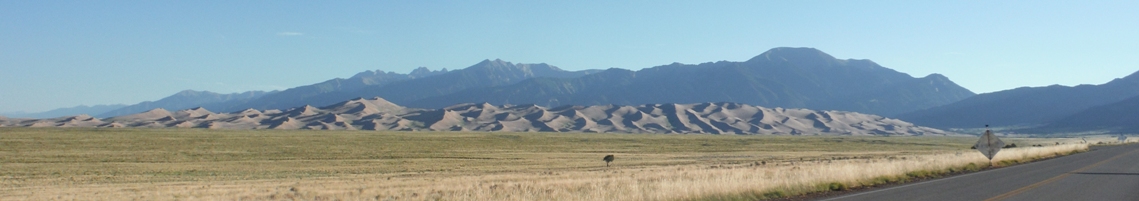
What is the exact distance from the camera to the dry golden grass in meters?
21.8

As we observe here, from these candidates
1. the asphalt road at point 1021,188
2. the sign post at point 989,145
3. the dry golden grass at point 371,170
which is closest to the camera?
the asphalt road at point 1021,188

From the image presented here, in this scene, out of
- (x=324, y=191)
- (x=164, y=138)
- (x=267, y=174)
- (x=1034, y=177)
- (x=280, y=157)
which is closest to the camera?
(x=1034, y=177)

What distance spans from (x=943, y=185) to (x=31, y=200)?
27156 millimetres

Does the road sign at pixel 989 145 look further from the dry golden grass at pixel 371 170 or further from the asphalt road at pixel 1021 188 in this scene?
the asphalt road at pixel 1021 188

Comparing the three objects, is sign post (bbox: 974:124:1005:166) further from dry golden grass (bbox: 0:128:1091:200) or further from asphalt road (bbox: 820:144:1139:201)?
asphalt road (bbox: 820:144:1139:201)

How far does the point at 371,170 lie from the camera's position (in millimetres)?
48969

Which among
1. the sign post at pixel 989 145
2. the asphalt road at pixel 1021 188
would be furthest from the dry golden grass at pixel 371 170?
the asphalt road at pixel 1021 188

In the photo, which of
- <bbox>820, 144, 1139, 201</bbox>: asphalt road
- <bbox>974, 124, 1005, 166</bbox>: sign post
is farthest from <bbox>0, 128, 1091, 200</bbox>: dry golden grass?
<bbox>820, 144, 1139, 201</bbox>: asphalt road

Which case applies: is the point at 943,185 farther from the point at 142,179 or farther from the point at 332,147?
the point at 332,147

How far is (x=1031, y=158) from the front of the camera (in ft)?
130

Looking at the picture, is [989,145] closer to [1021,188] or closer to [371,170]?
[1021,188]

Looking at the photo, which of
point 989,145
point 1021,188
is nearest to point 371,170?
point 989,145

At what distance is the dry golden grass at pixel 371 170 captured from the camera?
859 inches

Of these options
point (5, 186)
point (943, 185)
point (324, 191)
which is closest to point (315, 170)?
point (5, 186)
